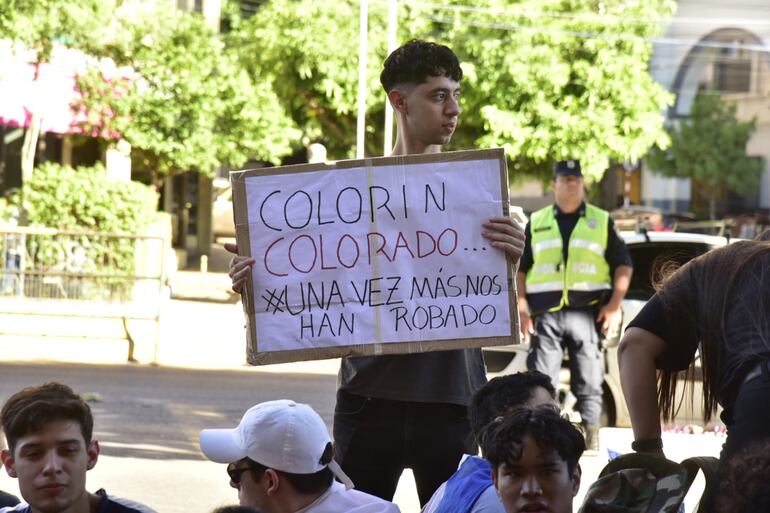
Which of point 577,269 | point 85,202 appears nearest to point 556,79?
point 85,202

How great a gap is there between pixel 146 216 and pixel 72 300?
4496 mm

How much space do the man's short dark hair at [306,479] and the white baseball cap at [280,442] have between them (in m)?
0.01

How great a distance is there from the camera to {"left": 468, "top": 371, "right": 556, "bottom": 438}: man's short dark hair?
376 cm

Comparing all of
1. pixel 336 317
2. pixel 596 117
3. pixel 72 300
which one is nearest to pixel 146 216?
pixel 72 300

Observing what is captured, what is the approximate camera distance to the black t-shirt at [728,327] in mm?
2961

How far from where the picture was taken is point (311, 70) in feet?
90.5

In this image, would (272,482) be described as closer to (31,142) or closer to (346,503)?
(346,503)

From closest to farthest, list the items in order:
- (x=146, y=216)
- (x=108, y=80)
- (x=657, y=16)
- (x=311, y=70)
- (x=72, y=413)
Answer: (x=72, y=413), (x=146, y=216), (x=108, y=80), (x=311, y=70), (x=657, y=16)

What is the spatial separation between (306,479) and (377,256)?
0.67m

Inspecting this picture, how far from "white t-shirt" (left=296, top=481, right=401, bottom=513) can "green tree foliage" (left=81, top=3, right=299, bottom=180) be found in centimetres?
1836

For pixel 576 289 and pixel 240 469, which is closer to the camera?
pixel 240 469

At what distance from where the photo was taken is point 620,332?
952cm

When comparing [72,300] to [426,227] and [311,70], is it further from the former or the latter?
[311,70]

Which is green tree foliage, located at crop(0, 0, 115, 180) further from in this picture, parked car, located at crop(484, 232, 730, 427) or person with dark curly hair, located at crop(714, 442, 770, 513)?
person with dark curly hair, located at crop(714, 442, 770, 513)
